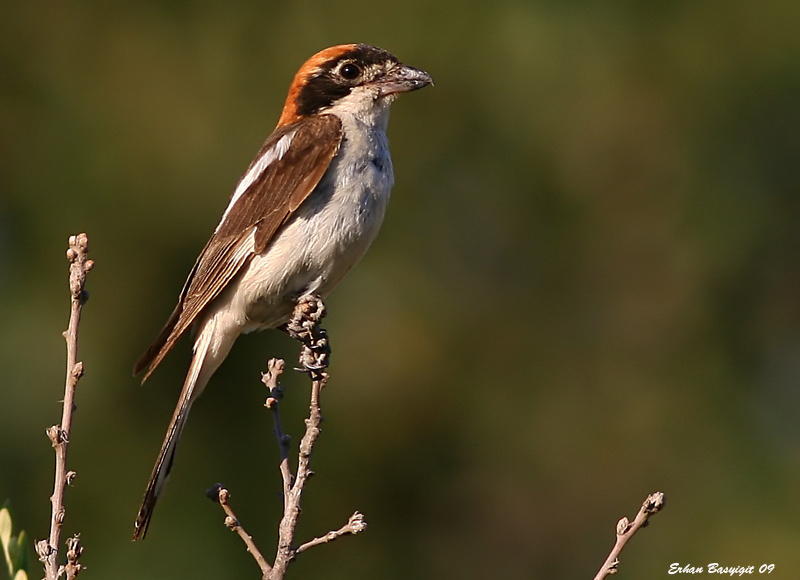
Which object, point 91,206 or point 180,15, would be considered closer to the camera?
point 91,206

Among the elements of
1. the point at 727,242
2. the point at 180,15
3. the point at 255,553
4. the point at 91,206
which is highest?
the point at 180,15

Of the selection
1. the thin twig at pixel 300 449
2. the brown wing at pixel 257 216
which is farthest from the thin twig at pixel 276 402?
the brown wing at pixel 257 216

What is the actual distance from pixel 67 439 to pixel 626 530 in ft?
4.81

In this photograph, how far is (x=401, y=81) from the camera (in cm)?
463

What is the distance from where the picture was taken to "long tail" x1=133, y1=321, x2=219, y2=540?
4039mm

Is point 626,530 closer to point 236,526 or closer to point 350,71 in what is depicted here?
point 236,526

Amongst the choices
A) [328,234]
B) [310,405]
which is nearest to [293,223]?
[328,234]

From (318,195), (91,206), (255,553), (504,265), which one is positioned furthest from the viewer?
(504,265)

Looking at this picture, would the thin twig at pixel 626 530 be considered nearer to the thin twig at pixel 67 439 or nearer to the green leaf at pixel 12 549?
the thin twig at pixel 67 439

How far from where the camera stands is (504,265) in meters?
8.57

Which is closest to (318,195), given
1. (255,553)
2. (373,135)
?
(373,135)

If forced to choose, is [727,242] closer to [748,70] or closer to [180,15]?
[748,70]

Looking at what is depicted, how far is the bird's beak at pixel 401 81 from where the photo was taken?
4.60m

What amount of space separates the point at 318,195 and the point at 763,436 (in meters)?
4.33
